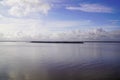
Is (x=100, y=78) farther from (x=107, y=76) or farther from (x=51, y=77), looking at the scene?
(x=51, y=77)

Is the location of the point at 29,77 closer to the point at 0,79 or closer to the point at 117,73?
the point at 0,79

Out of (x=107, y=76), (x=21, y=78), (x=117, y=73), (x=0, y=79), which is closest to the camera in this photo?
(x=0, y=79)

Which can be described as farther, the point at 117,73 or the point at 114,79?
the point at 117,73

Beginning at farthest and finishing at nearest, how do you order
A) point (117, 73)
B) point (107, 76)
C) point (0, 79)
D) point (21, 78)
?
point (117, 73), point (107, 76), point (21, 78), point (0, 79)

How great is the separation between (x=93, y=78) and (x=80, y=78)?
0.33 m

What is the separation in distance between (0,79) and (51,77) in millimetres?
1361

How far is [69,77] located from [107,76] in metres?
1.02

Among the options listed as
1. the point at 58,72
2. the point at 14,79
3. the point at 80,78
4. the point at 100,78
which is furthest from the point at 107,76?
the point at 14,79

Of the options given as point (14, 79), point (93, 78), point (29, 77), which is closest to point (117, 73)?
point (93, 78)

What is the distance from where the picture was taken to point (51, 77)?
19.6 ft

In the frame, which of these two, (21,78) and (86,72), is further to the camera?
(86,72)

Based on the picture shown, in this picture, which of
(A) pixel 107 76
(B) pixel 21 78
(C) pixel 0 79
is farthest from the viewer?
(A) pixel 107 76

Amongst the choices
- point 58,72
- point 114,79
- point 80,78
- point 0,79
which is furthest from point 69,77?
point 0,79

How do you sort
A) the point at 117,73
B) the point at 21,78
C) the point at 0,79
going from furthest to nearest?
the point at 117,73 → the point at 21,78 → the point at 0,79
